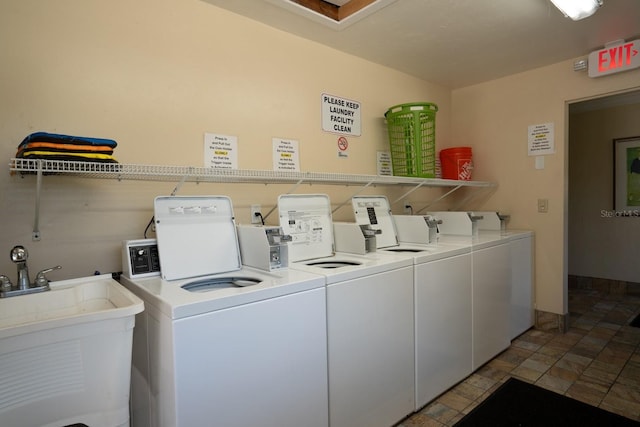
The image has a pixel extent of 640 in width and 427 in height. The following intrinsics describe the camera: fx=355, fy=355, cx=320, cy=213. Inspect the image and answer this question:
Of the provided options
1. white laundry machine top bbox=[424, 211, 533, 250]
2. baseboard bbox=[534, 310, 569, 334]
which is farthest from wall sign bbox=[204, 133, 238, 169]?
baseboard bbox=[534, 310, 569, 334]

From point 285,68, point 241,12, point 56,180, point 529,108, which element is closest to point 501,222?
point 529,108

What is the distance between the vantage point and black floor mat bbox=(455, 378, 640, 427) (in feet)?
6.02

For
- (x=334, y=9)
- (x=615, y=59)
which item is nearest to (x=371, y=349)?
(x=334, y=9)

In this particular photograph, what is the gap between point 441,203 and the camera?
3.65m

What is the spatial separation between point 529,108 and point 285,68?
229 cm

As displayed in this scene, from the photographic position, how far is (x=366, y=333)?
1.69m

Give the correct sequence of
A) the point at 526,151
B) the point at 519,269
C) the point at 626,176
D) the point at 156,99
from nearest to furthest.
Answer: the point at 156,99 → the point at 519,269 → the point at 526,151 → the point at 626,176

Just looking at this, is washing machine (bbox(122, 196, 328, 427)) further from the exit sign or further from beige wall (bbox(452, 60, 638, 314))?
the exit sign

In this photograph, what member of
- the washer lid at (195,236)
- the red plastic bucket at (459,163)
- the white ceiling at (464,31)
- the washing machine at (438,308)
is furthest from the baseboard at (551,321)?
the washer lid at (195,236)

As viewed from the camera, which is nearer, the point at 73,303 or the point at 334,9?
the point at 73,303

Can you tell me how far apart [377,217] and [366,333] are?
1.10 meters

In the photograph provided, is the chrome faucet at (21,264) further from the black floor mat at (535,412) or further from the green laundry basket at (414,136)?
the green laundry basket at (414,136)

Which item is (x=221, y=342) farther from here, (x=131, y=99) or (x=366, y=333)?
(x=131, y=99)

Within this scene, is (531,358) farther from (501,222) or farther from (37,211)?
(37,211)
